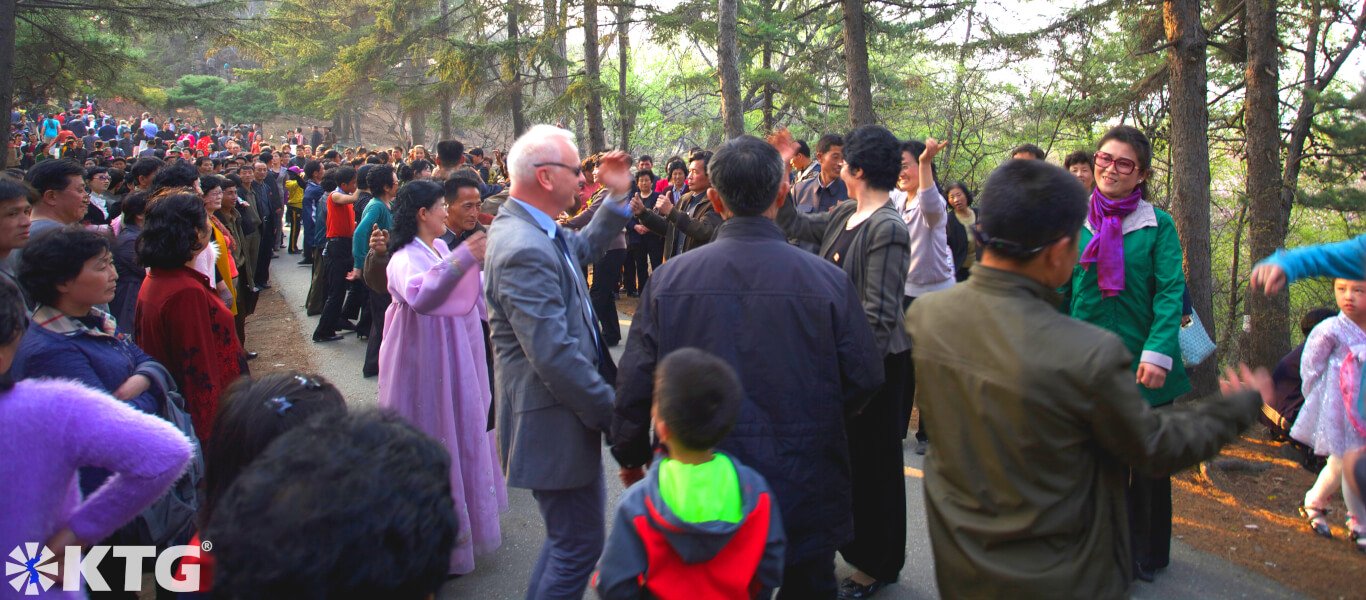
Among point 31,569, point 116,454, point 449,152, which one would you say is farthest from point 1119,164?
point 449,152

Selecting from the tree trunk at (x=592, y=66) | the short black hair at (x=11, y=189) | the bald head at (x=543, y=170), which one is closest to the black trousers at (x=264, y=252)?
the tree trunk at (x=592, y=66)

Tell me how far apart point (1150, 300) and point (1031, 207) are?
2.05 metres

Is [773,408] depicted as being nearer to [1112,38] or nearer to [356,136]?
[1112,38]

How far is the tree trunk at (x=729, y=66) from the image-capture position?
1193cm

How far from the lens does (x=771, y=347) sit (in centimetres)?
281

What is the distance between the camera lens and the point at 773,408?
111 inches

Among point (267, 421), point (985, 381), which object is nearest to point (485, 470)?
point (267, 421)

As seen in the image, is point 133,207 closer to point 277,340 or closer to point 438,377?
point 277,340

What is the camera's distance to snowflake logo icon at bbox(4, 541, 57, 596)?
7.22 ft

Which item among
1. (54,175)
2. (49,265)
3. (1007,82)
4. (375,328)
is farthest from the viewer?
(1007,82)

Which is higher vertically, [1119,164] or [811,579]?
[1119,164]

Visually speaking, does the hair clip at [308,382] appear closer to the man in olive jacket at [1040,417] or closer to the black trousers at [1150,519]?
the man in olive jacket at [1040,417]

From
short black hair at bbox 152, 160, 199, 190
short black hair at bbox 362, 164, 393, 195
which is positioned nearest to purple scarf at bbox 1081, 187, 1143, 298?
short black hair at bbox 362, 164, 393, 195

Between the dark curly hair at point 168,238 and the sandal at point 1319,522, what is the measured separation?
19.9 ft
